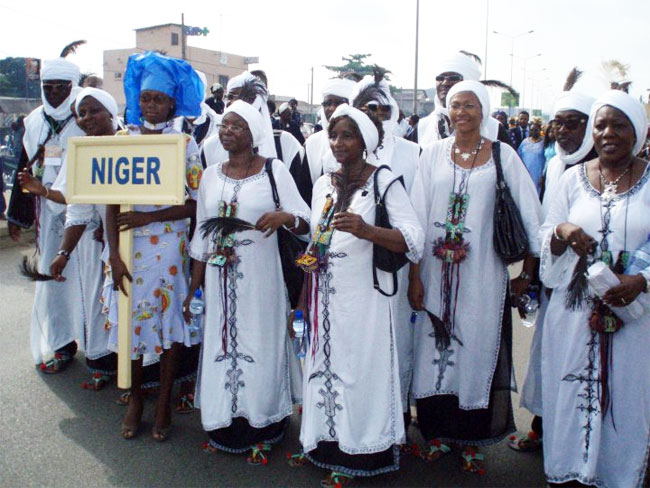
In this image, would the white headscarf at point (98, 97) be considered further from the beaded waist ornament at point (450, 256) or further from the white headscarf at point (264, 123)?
the beaded waist ornament at point (450, 256)

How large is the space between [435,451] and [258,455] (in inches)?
42.3

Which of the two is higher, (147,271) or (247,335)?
(147,271)

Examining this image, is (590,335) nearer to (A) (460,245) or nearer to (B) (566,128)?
(A) (460,245)

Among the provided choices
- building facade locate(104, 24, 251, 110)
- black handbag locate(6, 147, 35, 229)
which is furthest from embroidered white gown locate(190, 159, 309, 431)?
building facade locate(104, 24, 251, 110)

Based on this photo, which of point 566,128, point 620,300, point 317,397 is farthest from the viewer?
point 566,128

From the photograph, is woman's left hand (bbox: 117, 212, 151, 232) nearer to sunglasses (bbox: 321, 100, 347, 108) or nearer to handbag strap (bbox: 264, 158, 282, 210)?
handbag strap (bbox: 264, 158, 282, 210)

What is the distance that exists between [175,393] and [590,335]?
303 centimetres

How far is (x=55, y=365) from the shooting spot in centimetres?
507

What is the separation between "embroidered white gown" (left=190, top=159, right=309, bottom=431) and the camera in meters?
3.65

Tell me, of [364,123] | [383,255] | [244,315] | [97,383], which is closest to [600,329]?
[383,255]

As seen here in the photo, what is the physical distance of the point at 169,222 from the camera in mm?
3838

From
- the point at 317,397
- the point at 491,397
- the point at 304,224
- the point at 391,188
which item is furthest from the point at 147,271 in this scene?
the point at 491,397

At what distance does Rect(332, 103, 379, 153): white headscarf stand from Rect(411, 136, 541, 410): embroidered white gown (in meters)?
0.55

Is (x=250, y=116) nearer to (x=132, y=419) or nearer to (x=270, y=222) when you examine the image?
(x=270, y=222)
